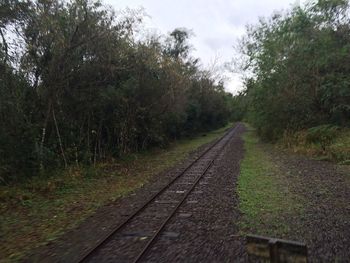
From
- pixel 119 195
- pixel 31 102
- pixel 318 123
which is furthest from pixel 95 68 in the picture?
pixel 318 123

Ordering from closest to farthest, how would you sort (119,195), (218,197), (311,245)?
(311,245) < (218,197) < (119,195)

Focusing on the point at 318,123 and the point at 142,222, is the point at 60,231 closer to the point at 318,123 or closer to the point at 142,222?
the point at 142,222

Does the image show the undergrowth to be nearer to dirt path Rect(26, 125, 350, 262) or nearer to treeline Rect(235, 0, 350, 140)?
treeline Rect(235, 0, 350, 140)

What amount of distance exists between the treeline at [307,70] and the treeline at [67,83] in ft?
32.2

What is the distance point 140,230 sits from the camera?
788 centimetres

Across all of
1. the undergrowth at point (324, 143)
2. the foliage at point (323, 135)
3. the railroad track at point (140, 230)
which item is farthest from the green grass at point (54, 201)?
the foliage at point (323, 135)

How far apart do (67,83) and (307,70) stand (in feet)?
55.3

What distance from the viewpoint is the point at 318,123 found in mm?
25953

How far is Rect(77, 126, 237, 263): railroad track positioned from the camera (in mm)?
→ 6383

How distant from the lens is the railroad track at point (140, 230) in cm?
638

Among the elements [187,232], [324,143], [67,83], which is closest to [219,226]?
[187,232]

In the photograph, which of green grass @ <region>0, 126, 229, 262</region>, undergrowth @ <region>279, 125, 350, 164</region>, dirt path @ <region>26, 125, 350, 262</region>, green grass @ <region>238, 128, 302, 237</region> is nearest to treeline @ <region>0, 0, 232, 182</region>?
green grass @ <region>0, 126, 229, 262</region>

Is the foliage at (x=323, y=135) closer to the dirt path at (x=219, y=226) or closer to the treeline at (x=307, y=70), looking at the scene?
the treeline at (x=307, y=70)

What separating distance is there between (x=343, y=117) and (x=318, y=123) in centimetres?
170
